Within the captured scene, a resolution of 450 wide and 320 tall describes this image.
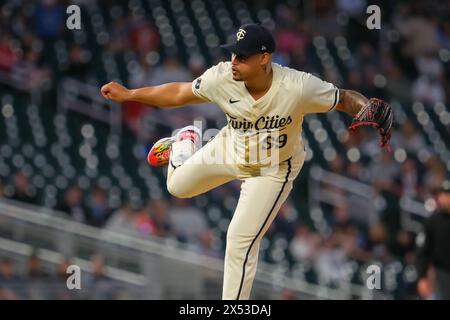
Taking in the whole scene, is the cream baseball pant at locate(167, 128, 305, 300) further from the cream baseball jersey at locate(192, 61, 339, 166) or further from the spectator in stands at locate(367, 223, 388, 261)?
the spectator in stands at locate(367, 223, 388, 261)

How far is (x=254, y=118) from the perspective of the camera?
7.82 metres

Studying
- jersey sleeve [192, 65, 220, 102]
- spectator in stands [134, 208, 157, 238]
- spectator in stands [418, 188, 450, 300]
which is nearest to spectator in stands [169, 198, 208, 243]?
spectator in stands [134, 208, 157, 238]

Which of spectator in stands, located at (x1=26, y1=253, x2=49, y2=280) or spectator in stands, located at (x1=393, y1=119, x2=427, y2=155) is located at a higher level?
spectator in stands, located at (x1=393, y1=119, x2=427, y2=155)

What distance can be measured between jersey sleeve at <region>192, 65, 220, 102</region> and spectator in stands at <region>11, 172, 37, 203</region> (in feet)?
18.8

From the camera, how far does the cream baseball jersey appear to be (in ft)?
25.4

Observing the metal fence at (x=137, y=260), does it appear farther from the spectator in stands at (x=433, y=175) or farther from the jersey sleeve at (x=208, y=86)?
the jersey sleeve at (x=208, y=86)

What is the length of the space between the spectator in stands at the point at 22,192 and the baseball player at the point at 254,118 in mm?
5397

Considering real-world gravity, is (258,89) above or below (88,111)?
below

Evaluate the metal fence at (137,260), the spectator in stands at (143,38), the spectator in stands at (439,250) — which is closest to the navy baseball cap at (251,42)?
the spectator in stands at (439,250)

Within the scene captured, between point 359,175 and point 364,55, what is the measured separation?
92.6 inches

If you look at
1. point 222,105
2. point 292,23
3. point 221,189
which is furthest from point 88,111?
point 222,105

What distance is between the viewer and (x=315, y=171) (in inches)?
549

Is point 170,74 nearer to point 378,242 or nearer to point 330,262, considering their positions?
point 330,262

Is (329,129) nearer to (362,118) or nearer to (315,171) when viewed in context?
(315,171)
